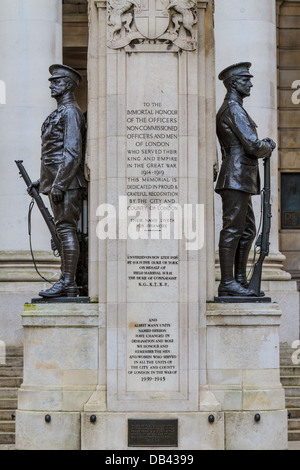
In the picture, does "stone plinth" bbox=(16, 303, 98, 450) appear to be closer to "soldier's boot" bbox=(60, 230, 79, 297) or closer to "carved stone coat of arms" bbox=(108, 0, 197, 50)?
"soldier's boot" bbox=(60, 230, 79, 297)

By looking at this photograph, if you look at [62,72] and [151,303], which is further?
[62,72]

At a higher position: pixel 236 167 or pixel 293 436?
pixel 236 167

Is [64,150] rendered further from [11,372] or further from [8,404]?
[11,372]

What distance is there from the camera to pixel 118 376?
1780 cm

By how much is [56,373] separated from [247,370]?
250cm

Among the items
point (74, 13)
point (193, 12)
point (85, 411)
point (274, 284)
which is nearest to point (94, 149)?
point (193, 12)

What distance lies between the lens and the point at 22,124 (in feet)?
86.7

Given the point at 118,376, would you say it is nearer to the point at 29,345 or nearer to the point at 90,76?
the point at 29,345
